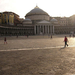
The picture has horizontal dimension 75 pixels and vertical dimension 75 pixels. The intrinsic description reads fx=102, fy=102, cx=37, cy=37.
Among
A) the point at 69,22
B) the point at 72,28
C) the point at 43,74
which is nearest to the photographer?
the point at 43,74

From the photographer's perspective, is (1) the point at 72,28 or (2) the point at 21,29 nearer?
(2) the point at 21,29

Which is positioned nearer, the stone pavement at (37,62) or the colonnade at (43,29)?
the stone pavement at (37,62)

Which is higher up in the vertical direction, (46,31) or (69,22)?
(69,22)

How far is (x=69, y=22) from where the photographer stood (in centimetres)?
11638

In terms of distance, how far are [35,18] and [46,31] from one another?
20.3 m

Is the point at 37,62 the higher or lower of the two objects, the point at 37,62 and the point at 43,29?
the lower

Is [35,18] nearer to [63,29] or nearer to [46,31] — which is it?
[46,31]

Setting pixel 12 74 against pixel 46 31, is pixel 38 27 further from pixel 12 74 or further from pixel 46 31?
pixel 12 74

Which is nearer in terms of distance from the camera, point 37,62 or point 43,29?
point 37,62

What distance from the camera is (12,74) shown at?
19.4 feet

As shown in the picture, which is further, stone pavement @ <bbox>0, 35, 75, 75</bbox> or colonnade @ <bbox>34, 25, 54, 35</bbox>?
colonnade @ <bbox>34, 25, 54, 35</bbox>

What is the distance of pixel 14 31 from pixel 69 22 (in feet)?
213

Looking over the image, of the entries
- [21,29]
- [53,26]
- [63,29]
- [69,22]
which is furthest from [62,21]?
[21,29]

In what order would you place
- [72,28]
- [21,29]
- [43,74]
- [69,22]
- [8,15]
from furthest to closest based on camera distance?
1. [69,22]
2. [72,28]
3. [21,29]
4. [8,15]
5. [43,74]
